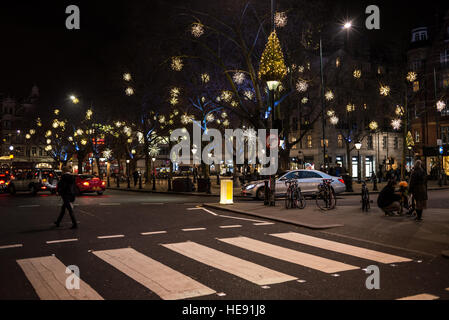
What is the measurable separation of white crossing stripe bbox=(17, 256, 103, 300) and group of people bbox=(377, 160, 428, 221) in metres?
10.1

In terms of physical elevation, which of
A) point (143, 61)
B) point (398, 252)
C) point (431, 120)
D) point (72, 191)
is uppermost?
point (143, 61)

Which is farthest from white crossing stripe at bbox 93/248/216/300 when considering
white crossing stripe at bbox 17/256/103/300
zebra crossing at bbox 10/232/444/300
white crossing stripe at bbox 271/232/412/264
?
white crossing stripe at bbox 271/232/412/264

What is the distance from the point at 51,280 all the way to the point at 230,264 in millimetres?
2835

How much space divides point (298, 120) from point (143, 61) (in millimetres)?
28740

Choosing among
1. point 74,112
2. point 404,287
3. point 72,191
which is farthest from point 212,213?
point 74,112

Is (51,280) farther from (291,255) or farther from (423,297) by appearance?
(423,297)

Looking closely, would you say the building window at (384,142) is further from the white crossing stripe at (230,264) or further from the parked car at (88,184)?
the white crossing stripe at (230,264)

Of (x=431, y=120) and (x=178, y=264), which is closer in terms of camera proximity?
(x=178, y=264)

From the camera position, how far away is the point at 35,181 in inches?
1056

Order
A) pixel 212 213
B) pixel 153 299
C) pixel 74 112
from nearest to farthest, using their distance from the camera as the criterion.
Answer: pixel 153 299
pixel 212 213
pixel 74 112

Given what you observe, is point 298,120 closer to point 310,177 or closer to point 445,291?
point 310,177

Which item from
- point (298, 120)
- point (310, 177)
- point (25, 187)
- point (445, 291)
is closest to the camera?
point (445, 291)

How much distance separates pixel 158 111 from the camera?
40812 millimetres

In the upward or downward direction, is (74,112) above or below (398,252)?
above
